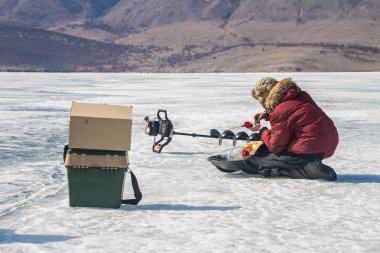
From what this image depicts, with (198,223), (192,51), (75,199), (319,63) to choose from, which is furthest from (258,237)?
(192,51)

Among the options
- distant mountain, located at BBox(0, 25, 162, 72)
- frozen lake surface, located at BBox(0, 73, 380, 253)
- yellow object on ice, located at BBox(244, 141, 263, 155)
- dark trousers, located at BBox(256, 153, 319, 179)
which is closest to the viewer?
frozen lake surface, located at BBox(0, 73, 380, 253)

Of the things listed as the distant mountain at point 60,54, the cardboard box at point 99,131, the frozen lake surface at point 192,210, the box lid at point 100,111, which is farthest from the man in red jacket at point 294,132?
the distant mountain at point 60,54

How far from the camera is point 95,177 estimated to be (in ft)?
20.6

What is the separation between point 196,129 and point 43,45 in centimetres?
16936

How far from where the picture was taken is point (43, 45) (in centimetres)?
17662

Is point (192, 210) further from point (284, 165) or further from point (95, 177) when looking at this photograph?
point (284, 165)

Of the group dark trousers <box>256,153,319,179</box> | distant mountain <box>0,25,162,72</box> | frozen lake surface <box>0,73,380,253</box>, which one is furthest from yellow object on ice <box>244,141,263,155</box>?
distant mountain <box>0,25,162,72</box>

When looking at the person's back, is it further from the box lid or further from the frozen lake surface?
the box lid

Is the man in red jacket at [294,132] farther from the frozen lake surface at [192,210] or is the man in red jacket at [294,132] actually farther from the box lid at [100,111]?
the box lid at [100,111]

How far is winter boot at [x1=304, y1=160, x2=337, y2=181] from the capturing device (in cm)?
820

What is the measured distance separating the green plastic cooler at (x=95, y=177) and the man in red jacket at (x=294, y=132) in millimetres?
2544

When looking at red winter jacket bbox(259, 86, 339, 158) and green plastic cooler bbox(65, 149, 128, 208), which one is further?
red winter jacket bbox(259, 86, 339, 158)

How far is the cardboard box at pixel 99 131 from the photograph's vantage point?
6156mm

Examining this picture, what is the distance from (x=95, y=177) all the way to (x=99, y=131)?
51cm
